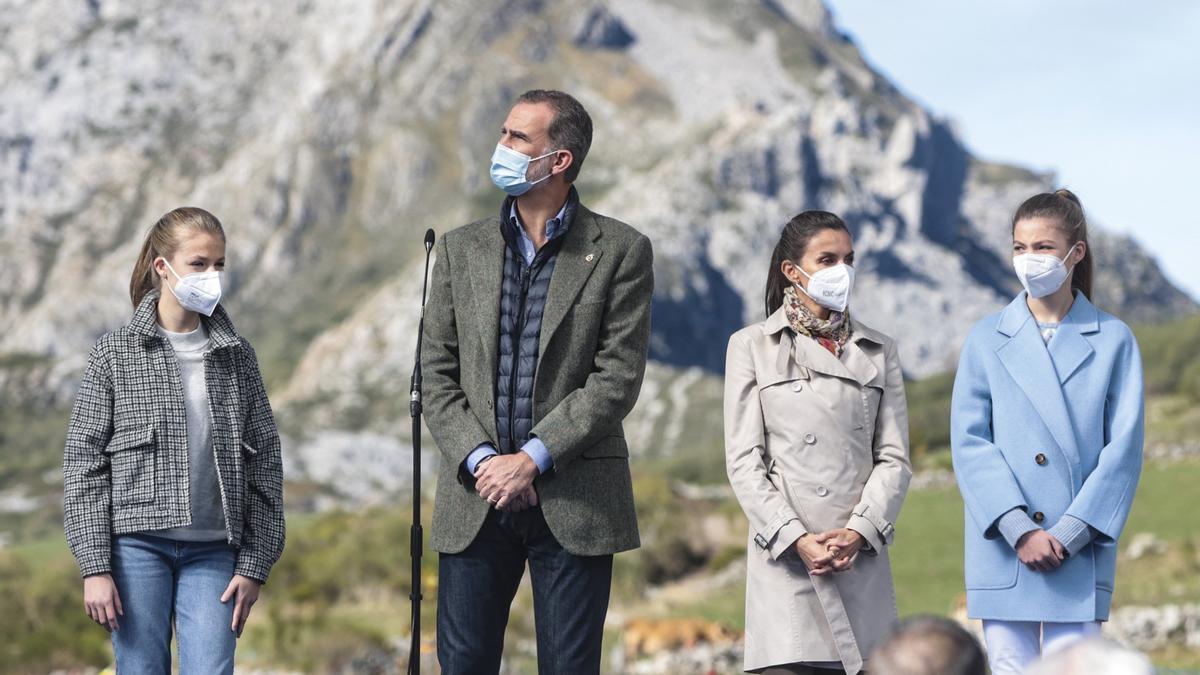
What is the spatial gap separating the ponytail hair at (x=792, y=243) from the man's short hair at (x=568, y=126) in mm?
816

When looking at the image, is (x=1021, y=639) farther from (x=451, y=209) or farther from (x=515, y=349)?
(x=451, y=209)

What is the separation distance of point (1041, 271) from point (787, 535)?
1320mm

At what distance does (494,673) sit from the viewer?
5402 mm

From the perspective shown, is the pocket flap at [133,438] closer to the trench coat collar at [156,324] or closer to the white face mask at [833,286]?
the trench coat collar at [156,324]

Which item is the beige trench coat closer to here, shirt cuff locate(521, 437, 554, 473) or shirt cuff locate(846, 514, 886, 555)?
shirt cuff locate(846, 514, 886, 555)

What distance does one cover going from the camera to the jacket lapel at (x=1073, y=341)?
224 inches

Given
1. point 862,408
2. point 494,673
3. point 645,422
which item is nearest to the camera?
point 494,673

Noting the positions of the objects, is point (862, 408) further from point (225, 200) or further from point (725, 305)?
point (225, 200)

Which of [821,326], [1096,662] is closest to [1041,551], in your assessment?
[821,326]

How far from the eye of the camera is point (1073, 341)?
225 inches

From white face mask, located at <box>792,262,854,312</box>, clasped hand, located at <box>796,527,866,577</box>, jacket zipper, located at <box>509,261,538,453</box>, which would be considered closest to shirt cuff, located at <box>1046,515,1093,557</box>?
clasped hand, located at <box>796,527,866,577</box>

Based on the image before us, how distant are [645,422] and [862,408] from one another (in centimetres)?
13286

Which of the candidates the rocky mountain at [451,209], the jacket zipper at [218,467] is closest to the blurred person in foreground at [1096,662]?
the jacket zipper at [218,467]

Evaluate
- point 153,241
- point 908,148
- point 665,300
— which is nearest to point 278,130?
point 665,300
